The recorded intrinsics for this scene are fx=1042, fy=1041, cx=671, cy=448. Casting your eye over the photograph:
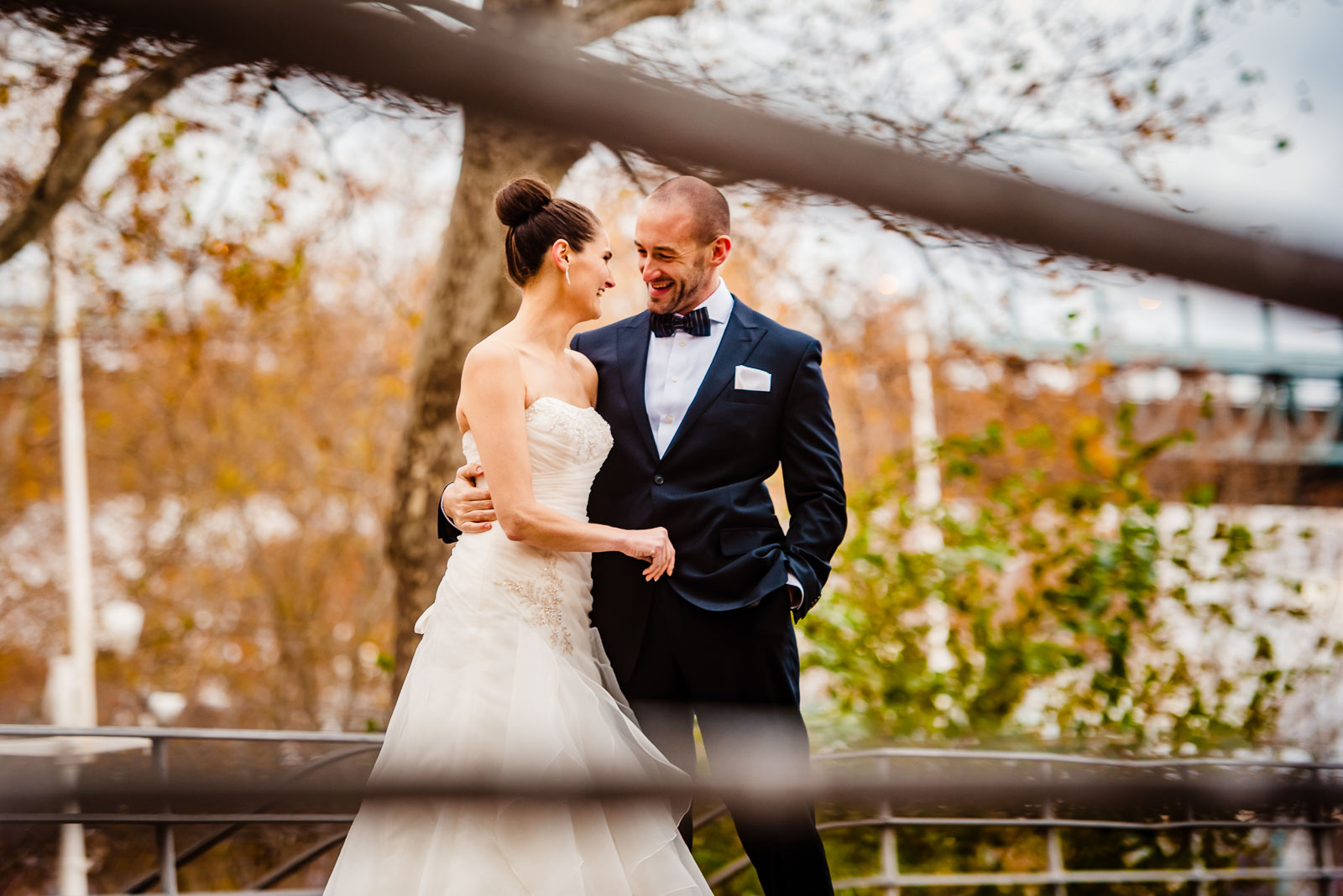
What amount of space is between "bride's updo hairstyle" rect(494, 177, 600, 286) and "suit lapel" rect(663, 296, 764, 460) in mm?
347

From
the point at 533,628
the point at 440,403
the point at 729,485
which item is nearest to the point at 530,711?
the point at 533,628

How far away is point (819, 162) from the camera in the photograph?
26 centimetres

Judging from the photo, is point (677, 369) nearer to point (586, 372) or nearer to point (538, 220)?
point (586, 372)

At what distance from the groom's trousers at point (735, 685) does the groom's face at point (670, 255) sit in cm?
68

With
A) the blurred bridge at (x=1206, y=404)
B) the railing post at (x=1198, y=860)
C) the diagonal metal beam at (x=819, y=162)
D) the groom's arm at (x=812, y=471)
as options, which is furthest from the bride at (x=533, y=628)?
the blurred bridge at (x=1206, y=404)

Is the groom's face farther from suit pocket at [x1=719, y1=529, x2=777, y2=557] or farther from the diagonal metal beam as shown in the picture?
the diagonal metal beam

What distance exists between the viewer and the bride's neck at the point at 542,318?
2.51 metres

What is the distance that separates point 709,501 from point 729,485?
0.07m

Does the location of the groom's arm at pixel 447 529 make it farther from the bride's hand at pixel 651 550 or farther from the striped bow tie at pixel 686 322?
the striped bow tie at pixel 686 322

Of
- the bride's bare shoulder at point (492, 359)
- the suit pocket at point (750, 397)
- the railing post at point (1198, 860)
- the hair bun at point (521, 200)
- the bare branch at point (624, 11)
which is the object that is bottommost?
the railing post at point (1198, 860)

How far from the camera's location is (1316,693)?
5668mm

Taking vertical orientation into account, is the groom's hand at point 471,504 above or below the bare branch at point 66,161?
below

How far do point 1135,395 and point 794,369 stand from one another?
7.52m

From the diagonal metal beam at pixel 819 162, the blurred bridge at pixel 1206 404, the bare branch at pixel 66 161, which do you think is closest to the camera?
the diagonal metal beam at pixel 819 162
